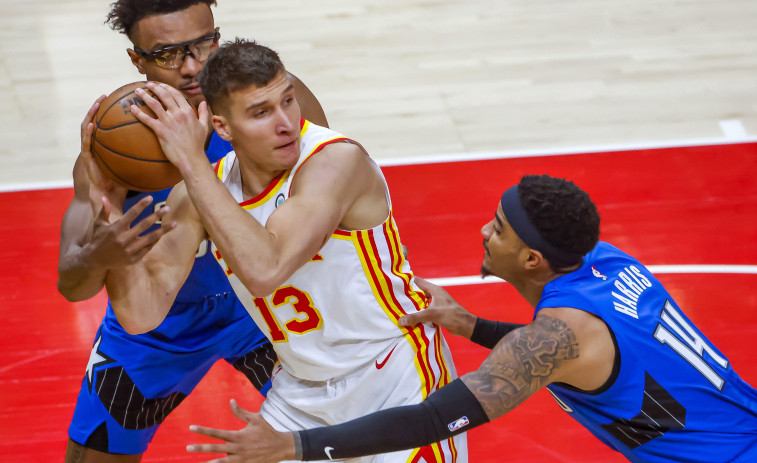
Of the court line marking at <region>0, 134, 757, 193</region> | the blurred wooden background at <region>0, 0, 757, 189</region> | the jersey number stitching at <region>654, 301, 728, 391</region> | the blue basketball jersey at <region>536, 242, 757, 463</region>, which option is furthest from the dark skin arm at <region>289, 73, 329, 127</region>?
the blurred wooden background at <region>0, 0, 757, 189</region>

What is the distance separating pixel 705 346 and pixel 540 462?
4.98 feet

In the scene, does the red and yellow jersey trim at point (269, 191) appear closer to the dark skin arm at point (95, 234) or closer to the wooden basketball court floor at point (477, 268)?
the dark skin arm at point (95, 234)

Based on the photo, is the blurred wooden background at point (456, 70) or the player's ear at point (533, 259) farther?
the blurred wooden background at point (456, 70)

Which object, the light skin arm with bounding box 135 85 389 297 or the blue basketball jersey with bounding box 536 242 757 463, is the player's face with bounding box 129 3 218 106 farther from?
the blue basketball jersey with bounding box 536 242 757 463

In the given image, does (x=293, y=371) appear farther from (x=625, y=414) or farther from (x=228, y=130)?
(x=625, y=414)

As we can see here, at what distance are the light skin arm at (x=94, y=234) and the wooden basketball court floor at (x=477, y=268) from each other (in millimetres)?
1619

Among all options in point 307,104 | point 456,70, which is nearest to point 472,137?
point 456,70

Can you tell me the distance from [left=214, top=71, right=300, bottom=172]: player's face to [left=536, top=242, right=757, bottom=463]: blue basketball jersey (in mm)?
1120

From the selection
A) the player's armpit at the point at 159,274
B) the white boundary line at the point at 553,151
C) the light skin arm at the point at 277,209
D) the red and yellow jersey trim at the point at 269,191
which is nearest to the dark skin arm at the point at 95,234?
the player's armpit at the point at 159,274

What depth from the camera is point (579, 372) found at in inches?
130

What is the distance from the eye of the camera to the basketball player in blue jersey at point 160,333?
4078mm

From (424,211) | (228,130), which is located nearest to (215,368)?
(424,211)

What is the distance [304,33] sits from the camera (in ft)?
31.7

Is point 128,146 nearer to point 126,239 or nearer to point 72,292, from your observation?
point 126,239
